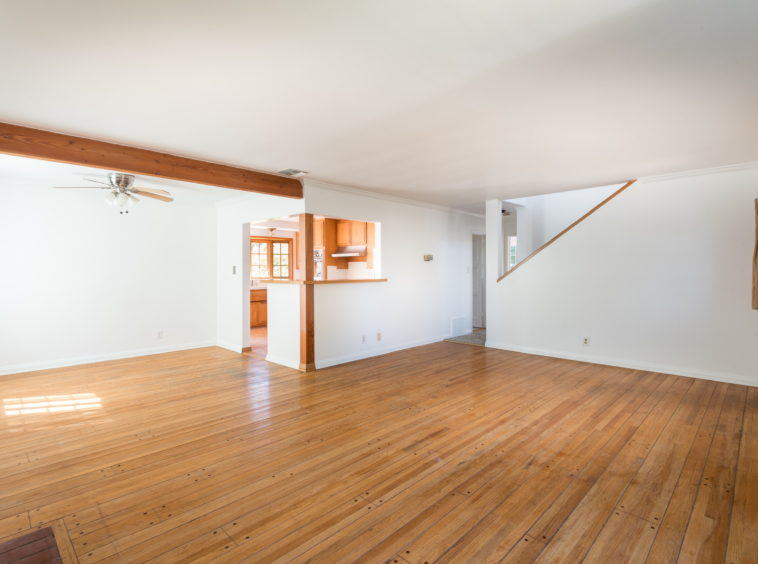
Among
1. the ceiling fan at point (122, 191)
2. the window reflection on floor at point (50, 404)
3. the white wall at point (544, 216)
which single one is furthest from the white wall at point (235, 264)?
the white wall at point (544, 216)

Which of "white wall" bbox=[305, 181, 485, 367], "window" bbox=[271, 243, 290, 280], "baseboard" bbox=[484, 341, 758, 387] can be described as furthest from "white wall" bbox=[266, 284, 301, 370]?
"window" bbox=[271, 243, 290, 280]

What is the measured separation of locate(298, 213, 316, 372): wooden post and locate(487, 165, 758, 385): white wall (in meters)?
3.47

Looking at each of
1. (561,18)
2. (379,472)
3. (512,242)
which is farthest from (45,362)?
(512,242)

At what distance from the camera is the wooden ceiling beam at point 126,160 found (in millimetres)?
3108

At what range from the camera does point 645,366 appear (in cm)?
512

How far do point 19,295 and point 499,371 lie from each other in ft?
21.4

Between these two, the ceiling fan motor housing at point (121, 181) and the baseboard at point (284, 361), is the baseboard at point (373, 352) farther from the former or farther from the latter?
the ceiling fan motor housing at point (121, 181)

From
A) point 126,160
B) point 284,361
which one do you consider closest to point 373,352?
point 284,361

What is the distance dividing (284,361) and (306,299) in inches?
42.8

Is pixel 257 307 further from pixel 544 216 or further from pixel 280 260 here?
pixel 544 216

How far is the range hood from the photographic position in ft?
24.1

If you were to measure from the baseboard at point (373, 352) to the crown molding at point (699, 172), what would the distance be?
399cm

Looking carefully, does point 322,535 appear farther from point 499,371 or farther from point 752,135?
point 752,135

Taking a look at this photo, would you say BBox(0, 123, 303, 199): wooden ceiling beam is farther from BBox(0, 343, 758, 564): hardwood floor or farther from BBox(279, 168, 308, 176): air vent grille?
BBox(0, 343, 758, 564): hardwood floor
